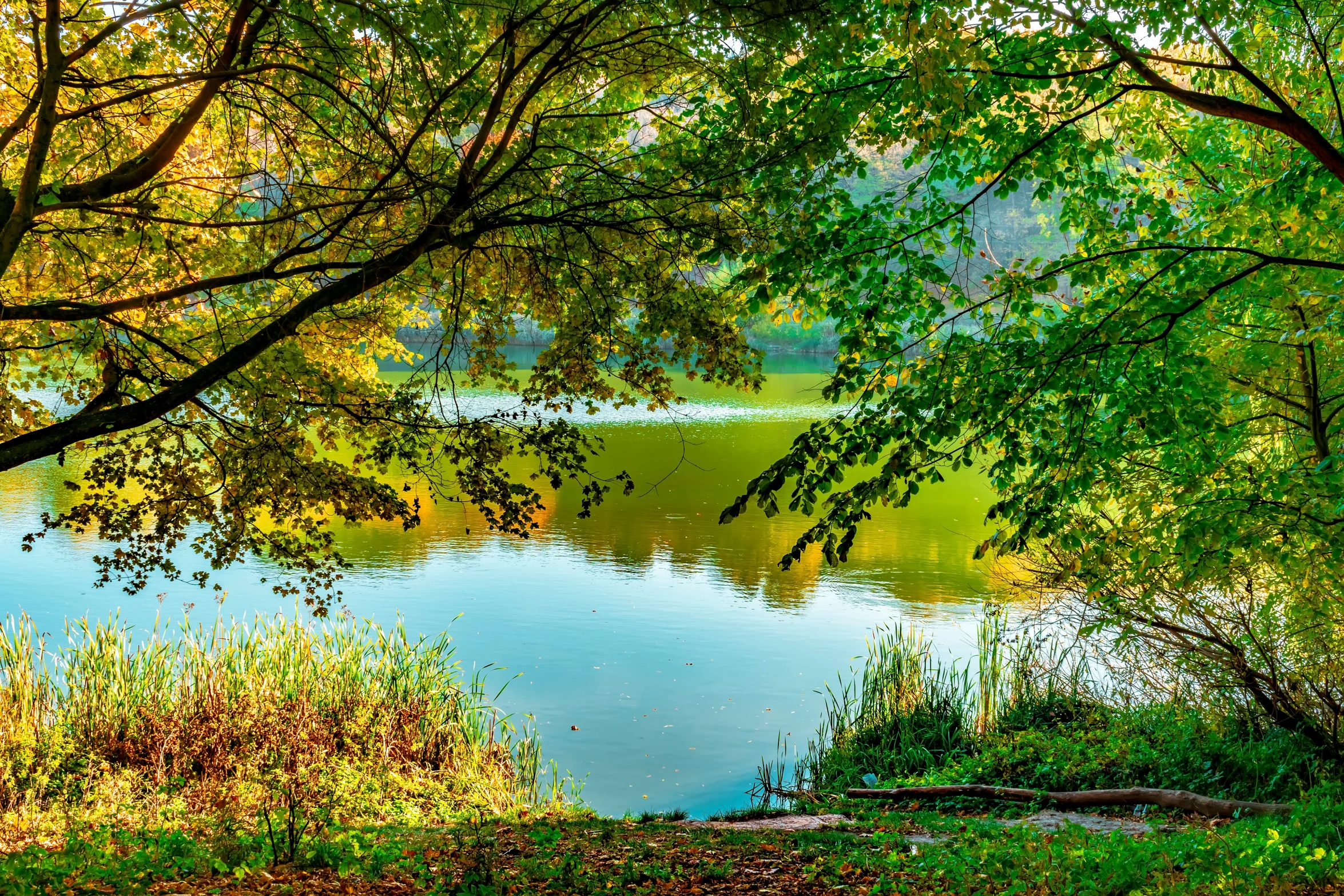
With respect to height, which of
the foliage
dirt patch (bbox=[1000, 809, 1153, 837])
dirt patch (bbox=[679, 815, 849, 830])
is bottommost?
dirt patch (bbox=[679, 815, 849, 830])

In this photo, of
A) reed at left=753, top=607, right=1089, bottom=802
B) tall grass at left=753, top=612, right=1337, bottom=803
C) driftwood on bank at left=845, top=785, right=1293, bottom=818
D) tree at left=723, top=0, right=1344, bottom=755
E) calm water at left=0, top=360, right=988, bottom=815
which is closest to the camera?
tree at left=723, top=0, right=1344, bottom=755

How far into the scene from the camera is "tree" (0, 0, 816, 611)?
481cm

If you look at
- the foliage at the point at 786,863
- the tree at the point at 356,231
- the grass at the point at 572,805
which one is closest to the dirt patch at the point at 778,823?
the grass at the point at 572,805

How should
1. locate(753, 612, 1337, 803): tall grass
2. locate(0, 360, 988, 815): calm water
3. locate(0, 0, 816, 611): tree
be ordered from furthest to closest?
locate(0, 360, 988, 815): calm water < locate(753, 612, 1337, 803): tall grass < locate(0, 0, 816, 611): tree

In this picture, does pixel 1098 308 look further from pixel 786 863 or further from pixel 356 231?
pixel 356 231

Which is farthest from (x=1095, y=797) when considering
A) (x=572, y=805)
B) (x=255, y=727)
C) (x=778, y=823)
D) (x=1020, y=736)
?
Result: (x=255, y=727)

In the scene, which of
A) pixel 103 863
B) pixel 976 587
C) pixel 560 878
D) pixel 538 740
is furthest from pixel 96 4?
pixel 976 587

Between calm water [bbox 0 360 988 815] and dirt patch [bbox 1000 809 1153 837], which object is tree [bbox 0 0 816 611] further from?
dirt patch [bbox 1000 809 1153 837]

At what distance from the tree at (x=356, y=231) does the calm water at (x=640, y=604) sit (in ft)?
5.61

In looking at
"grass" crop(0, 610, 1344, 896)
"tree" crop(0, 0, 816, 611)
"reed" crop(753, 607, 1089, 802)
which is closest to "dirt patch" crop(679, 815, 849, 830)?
"grass" crop(0, 610, 1344, 896)

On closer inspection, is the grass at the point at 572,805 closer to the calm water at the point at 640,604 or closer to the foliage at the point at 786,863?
the foliage at the point at 786,863

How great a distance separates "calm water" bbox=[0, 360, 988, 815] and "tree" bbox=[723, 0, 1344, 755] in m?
2.21

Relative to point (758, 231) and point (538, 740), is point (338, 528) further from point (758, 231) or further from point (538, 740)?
point (758, 231)

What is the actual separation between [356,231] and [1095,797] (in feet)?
23.9
